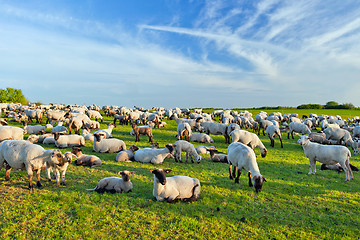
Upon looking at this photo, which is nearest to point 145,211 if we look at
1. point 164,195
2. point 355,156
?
point 164,195

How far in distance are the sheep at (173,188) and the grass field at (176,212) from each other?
0.84ft

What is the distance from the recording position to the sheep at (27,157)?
7.57 meters

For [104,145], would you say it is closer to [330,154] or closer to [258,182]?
[258,182]

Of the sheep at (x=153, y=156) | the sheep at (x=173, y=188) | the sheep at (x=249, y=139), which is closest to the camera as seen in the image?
the sheep at (x=173, y=188)

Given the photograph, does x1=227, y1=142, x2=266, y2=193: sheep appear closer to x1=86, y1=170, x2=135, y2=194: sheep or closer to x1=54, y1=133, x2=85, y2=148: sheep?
x1=86, y1=170, x2=135, y2=194: sheep

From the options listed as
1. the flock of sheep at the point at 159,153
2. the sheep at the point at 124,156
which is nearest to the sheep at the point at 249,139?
the flock of sheep at the point at 159,153

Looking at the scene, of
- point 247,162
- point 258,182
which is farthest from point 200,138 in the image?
point 258,182

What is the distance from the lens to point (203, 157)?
14.9 m

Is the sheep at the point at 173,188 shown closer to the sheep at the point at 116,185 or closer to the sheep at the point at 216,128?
the sheep at the point at 116,185

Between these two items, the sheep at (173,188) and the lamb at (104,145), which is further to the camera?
the lamb at (104,145)

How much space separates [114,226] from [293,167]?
41.5ft

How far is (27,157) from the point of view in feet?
24.8

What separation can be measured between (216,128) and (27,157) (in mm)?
17565

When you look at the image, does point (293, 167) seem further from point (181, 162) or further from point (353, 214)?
point (181, 162)
